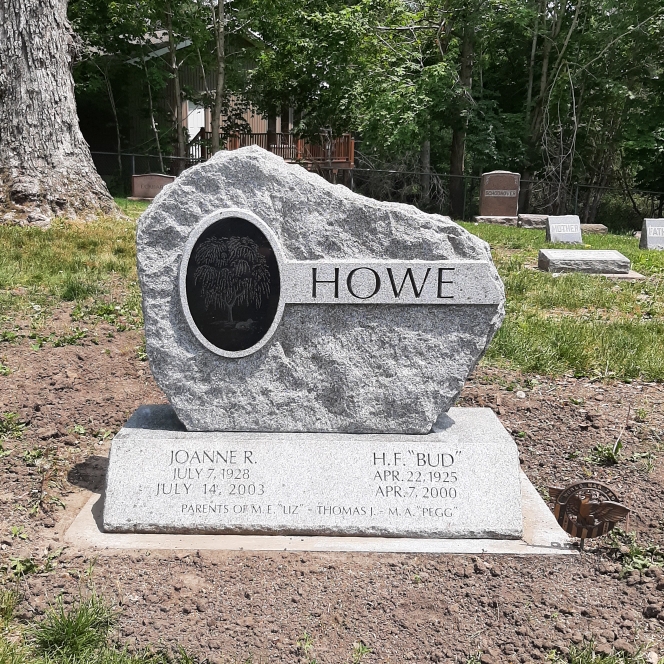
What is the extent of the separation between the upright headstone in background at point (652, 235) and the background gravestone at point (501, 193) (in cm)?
488

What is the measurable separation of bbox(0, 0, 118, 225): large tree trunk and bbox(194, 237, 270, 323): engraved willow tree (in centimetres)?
628

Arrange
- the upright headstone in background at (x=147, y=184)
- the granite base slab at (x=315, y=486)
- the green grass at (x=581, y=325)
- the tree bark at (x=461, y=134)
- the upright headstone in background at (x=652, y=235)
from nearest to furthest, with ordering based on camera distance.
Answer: the granite base slab at (x=315, y=486)
the green grass at (x=581, y=325)
the upright headstone in background at (x=652, y=235)
the upright headstone in background at (x=147, y=184)
the tree bark at (x=461, y=134)

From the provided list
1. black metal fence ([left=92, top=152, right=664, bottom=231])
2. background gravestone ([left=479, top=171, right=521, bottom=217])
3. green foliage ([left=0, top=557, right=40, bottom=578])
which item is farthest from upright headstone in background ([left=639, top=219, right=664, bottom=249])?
green foliage ([left=0, top=557, right=40, bottom=578])

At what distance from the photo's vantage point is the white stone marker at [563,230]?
13312 mm

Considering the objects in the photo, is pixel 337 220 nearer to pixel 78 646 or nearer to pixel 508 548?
pixel 508 548

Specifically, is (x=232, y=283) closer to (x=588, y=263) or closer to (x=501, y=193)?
(x=588, y=263)

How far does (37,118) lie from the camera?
30.3ft

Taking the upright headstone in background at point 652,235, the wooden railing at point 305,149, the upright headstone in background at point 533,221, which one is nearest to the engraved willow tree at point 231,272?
the upright headstone in background at point 652,235

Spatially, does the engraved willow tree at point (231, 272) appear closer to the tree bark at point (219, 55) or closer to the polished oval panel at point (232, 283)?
the polished oval panel at point (232, 283)

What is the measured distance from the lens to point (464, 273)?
343 cm

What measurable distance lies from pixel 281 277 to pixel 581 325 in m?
3.89

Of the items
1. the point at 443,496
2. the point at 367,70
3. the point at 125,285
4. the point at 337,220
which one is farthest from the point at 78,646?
the point at 367,70

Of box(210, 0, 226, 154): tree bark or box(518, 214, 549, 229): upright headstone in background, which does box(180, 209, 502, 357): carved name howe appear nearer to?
box(518, 214, 549, 229): upright headstone in background

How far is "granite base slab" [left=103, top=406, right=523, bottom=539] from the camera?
340 centimetres
